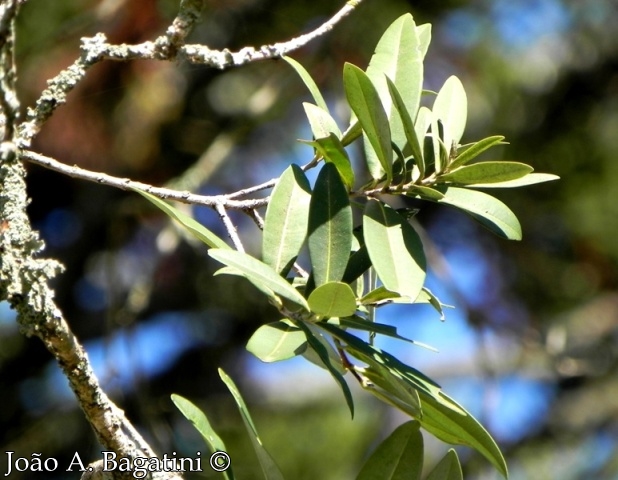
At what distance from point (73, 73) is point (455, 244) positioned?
187cm

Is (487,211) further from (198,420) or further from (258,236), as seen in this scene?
(258,236)

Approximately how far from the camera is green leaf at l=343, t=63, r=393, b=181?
51cm

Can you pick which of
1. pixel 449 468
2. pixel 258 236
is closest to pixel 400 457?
pixel 449 468

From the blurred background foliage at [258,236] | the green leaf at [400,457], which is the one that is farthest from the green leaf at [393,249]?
the blurred background foliage at [258,236]

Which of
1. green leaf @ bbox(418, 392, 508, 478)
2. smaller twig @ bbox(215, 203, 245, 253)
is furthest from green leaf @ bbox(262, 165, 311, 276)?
green leaf @ bbox(418, 392, 508, 478)

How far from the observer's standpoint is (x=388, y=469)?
60 centimetres

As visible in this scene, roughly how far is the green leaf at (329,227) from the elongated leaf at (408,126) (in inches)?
1.9

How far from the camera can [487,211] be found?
1.78 feet

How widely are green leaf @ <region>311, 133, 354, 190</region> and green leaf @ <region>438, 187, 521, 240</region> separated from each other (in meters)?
0.06

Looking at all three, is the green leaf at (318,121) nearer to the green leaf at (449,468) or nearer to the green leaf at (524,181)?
the green leaf at (524,181)

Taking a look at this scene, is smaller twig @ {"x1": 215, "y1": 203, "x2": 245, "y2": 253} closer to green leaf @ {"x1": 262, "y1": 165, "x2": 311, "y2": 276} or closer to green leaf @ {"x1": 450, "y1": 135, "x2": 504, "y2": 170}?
green leaf @ {"x1": 262, "y1": 165, "x2": 311, "y2": 276}

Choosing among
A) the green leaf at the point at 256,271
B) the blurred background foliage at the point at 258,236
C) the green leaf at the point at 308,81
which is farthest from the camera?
the blurred background foliage at the point at 258,236

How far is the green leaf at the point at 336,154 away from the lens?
20.5 inches

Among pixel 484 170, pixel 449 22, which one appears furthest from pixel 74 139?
pixel 484 170
